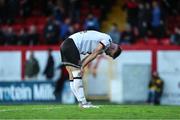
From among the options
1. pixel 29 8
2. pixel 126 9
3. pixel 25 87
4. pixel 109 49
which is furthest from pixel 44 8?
pixel 109 49

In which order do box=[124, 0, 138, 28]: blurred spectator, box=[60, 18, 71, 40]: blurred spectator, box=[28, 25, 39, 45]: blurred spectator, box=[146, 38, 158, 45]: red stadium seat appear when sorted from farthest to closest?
box=[28, 25, 39, 45]: blurred spectator
box=[124, 0, 138, 28]: blurred spectator
box=[60, 18, 71, 40]: blurred spectator
box=[146, 38, 158, 45]: red stadium seat

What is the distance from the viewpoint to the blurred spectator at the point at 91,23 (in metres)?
28.0

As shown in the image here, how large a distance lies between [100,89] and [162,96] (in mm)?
2333

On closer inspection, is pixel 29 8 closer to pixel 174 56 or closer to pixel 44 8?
pixel 44 8

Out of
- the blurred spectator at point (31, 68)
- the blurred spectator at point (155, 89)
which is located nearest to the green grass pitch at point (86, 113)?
the blurred spectator at point (155, 89)

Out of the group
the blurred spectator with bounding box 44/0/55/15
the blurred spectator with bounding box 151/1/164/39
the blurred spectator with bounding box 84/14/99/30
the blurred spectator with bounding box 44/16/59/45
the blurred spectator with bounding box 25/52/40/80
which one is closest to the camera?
the blurred spectator with bounding box 25/52/40/80

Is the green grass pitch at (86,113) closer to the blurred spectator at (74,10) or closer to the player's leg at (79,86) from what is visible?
the player's leg at (79,86)

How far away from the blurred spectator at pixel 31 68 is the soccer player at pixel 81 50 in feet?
38.2

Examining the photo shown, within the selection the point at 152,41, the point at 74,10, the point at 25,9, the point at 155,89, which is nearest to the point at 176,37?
the point at 152,41

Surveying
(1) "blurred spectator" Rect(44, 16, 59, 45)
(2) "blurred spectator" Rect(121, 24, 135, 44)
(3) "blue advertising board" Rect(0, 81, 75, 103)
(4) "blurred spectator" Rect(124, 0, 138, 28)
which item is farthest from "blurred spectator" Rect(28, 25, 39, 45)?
(4) "blurred spectator" Rect(124, 0, 138, 28)

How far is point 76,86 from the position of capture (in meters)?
15.8

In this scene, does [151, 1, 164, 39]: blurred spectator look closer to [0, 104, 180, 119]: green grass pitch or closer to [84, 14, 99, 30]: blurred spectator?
[84, 14, 99, 30]: blurred spectator

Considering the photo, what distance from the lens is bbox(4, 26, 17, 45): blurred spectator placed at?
29000 millimetres

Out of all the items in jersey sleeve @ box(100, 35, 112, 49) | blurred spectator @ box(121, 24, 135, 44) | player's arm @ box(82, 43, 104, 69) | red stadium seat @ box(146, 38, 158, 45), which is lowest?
player's arm @ box(82, 43, 104, 69)
